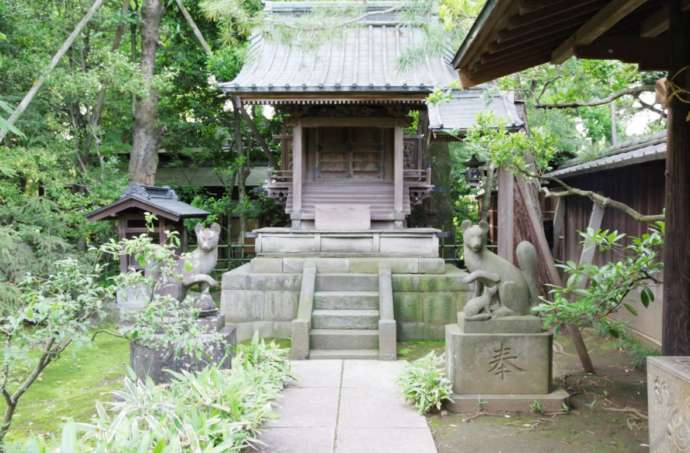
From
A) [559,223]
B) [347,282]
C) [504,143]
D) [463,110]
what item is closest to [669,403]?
[504,143]

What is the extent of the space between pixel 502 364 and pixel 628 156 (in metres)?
4.04

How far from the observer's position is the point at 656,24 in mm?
4152

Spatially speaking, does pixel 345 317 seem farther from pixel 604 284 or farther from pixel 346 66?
pixel 346 66

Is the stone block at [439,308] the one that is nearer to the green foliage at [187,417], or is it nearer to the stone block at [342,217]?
the stone block at [342,217]

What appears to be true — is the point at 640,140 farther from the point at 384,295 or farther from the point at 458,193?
the point at 458,193

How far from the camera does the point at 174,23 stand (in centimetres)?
1580

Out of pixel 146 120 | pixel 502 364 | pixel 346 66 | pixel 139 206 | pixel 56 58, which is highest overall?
pixel 346 66

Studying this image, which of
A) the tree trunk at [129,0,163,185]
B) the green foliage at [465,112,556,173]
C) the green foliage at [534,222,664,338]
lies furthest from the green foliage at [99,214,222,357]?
the tree trunk at [129,0,163,185]

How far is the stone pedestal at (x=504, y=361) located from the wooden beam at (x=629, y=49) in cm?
260

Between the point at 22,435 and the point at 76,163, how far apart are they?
8.08m

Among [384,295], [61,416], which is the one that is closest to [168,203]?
[384,295]

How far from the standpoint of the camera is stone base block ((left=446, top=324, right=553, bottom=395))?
5566mm

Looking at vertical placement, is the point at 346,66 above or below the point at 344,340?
above

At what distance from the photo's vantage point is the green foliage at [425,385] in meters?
5.43
